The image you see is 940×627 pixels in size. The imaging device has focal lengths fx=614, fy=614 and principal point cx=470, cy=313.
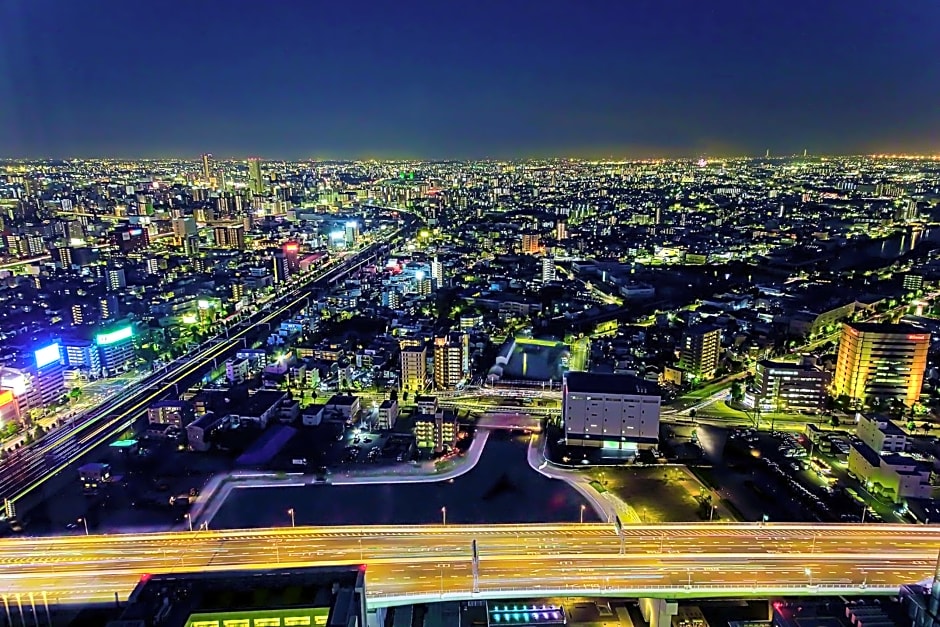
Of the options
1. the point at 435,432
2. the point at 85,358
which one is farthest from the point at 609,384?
the point at 85,358

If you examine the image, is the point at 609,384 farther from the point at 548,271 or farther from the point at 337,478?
the point at 548,271

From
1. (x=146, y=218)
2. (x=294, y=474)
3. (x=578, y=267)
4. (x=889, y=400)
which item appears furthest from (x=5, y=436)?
(x=146, y=218)

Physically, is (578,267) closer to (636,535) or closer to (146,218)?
(636,535)

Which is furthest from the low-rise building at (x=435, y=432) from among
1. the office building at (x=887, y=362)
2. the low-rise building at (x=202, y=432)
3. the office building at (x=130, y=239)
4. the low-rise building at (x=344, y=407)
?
the office building at (x=130, y=239)

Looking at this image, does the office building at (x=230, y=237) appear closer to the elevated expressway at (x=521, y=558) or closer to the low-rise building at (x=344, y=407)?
the low-rise building at (x=344, y=407)

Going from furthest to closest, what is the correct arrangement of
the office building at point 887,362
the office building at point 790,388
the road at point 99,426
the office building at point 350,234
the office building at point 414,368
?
1. the office building at point 350,234
2. the office building at point 414,368
3. the office building at point 887,362
4. the office building at point 790,388
5. the road at point 99,426

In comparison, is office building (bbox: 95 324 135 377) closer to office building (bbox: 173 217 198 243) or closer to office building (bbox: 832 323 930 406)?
office building (bbox: 832 323 930 406)
